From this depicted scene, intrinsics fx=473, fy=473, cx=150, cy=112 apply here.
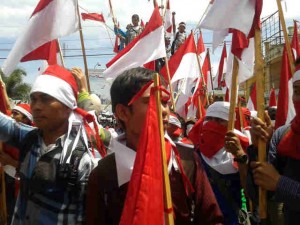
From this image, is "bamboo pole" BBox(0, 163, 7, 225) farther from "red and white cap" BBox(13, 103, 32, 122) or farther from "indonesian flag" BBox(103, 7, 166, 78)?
"indonesian flag" BBox(103, 7, 166, 78)

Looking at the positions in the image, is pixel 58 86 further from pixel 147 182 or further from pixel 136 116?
pixel 147 182

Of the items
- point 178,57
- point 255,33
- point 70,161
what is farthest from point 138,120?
point 178,57

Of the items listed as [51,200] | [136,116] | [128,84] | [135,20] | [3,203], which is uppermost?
[135,20]

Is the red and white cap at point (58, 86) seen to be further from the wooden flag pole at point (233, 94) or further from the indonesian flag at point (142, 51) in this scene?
the indonesian flag at point (142, 51)

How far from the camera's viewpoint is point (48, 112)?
2.56 m

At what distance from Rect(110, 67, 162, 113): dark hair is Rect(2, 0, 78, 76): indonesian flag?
5.02 feet

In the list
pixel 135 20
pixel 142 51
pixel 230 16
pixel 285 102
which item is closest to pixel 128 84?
pixel 230 16

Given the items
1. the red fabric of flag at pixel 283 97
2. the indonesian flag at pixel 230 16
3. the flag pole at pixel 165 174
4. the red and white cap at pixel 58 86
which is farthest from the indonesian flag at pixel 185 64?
the flag pole at pixel 165 174

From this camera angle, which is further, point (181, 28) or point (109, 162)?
point (181, 28)

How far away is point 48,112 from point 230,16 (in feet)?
4.15

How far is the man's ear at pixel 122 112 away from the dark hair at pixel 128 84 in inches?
0.7

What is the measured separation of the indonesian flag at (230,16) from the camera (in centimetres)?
284

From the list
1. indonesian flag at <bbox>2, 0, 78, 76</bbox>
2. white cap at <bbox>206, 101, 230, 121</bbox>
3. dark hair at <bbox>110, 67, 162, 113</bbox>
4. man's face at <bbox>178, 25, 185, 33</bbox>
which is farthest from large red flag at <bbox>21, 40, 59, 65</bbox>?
man's face at <bbox>178, 25, 185, 33</bbox>

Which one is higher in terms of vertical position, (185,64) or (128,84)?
(128,84)
